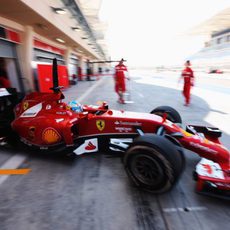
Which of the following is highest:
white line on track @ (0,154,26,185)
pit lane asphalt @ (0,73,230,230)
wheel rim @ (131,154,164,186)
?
wheel rim @ (131,154,164,186)

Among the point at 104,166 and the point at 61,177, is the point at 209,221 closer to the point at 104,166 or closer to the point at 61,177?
the point at 104,166

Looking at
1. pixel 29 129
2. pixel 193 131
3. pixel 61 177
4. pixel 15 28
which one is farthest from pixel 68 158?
pixel 15 28

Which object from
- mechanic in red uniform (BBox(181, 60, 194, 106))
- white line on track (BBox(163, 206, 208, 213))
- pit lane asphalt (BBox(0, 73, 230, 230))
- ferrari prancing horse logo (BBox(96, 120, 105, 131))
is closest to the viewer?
pit lane asphalt (BBox(0, 73, 230, 230))

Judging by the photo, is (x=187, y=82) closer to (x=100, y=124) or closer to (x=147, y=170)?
(x=100, y=124)

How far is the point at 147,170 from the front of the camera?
206 centimetres

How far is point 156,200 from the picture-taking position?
6.63ft

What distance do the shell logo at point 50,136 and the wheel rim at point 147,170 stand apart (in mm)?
1296

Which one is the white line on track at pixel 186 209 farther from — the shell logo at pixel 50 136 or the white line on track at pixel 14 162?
the white line on track at pixel 14 162

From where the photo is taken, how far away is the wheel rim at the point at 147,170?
6.46 feet

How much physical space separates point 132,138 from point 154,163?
0.71 meters

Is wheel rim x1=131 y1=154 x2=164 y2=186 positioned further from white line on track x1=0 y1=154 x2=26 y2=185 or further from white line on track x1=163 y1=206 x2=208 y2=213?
white line on track x1=0 y1=154 x2=26 y2=185

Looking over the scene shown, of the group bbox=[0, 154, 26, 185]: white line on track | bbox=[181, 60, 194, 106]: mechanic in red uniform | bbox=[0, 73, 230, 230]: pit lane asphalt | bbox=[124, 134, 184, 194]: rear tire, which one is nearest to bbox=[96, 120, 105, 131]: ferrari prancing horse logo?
bbox=[0, 73, 230, 230]: pit lane asphalt

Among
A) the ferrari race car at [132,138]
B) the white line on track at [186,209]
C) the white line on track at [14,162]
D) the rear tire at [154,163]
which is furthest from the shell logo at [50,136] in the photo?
the white line on track at [186,209]

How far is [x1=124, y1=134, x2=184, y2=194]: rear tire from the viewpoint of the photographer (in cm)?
190
